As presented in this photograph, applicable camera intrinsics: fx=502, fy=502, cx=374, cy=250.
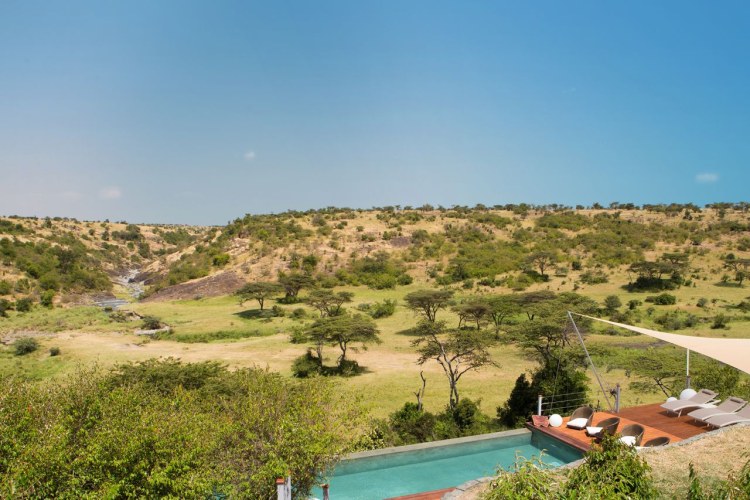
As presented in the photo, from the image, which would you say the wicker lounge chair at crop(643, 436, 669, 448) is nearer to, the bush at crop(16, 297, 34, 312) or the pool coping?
A: the pool coping

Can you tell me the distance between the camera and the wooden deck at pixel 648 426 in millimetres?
14180

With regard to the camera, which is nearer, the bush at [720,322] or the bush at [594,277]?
the bush at [720,322]

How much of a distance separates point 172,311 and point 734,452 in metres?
48.3

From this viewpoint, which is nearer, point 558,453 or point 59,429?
point 59,429

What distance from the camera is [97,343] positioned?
3497 centimetres

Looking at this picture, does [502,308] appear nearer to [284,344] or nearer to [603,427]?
[284,344]

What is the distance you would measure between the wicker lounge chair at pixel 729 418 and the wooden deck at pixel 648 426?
362 millimetres

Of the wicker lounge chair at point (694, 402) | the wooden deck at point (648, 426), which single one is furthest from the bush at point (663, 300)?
the wooden deck at point (648, 426)

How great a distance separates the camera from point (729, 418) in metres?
14.1

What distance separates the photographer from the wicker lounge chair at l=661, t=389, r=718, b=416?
15.6 meters

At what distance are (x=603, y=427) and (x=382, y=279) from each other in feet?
151

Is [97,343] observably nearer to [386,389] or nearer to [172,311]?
[172,311]

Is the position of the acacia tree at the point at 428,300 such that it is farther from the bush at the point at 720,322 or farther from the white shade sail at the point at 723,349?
the white shade sail at the point at 723,349

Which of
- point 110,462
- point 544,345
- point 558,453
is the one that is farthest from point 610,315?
point 110,462
